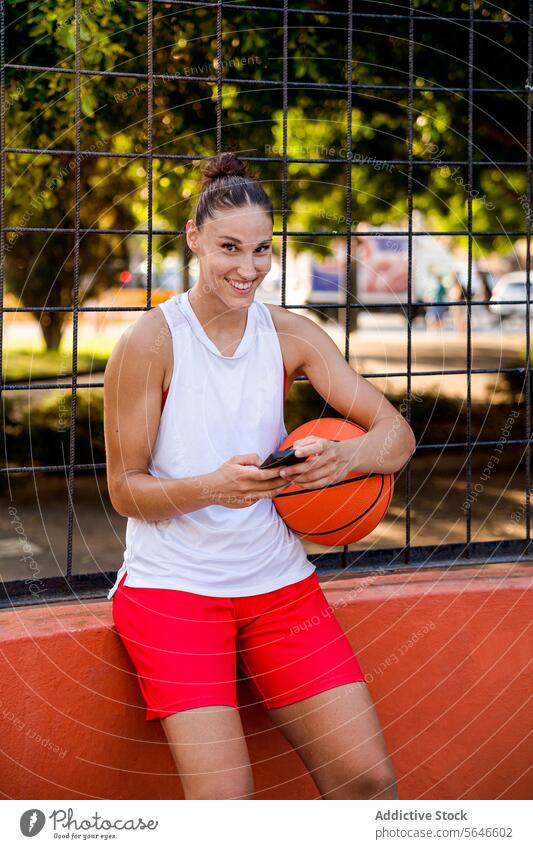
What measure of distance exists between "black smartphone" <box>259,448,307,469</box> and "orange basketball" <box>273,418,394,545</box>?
0.22m

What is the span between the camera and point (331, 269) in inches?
1487

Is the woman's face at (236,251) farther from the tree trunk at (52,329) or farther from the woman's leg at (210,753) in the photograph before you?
the tree trunk at (52,329)

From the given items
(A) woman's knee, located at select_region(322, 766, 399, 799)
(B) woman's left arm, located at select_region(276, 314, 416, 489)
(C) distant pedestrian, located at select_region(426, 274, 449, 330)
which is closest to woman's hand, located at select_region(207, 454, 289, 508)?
(B) woman's left arm, located at select_region(276, 314, 416, 489)

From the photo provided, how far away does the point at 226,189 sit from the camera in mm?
2711

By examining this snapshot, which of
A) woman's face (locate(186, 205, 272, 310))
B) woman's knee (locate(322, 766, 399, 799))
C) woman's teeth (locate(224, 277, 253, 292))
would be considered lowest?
woman's knee (locate(322, 766, 399, 799))

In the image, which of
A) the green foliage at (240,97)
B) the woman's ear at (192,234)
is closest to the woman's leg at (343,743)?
the woman's ear at (192,234)

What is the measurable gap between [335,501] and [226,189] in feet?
2.90

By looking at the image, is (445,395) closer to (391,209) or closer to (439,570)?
(391,209)

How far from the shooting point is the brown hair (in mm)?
2701

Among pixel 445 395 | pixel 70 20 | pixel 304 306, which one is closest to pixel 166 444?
pixel 304 306

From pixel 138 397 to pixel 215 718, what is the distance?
0.83m

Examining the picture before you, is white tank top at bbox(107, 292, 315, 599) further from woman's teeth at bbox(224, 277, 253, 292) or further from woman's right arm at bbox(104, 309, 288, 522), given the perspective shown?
woman's teeth at bbox(224, 277, 253, 292)

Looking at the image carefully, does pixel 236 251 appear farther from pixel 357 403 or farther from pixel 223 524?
pixel 223 524

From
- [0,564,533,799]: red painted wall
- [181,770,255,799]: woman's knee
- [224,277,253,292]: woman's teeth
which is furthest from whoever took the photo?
[0,564,533,799]: red painted wall
